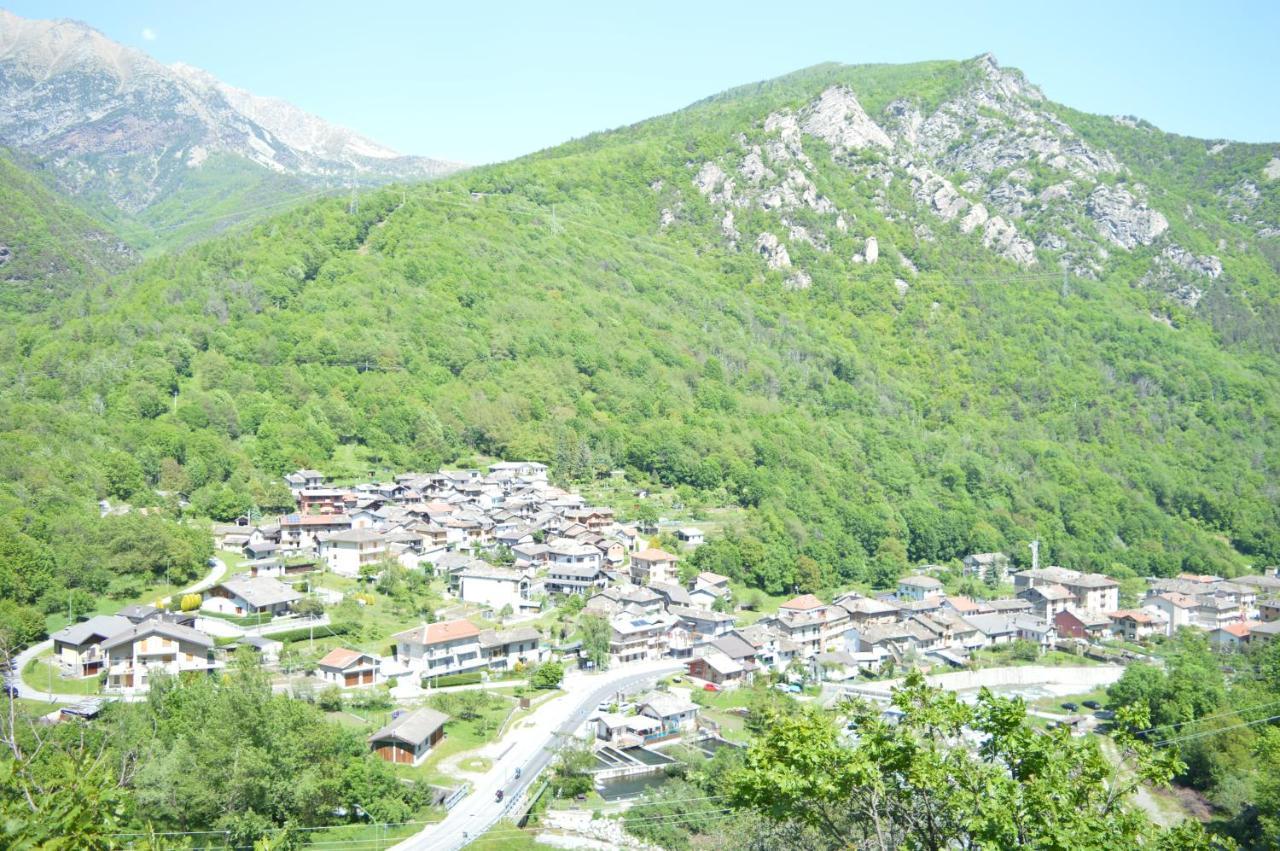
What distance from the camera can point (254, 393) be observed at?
2147 inches

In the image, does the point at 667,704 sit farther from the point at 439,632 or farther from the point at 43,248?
the point at 43,248

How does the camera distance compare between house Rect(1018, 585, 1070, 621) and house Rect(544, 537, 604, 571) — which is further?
house Rect(1018, 585, 1070, 621)

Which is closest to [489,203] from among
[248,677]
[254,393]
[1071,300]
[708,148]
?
[708,148]

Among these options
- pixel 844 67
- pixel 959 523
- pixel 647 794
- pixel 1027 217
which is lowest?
pixel 959 523

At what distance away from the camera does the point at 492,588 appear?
123 ft

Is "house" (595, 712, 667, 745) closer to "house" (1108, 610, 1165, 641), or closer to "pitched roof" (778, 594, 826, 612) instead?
"pitched roof" (778, 594, 826, 612)

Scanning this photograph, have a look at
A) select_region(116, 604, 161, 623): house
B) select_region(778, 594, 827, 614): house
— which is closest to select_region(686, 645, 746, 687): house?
select_region(778, 594, 827, 614): house

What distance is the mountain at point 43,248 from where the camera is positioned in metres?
88.9

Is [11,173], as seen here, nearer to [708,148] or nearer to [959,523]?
[708,148]

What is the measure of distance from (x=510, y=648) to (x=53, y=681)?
13.2 metres

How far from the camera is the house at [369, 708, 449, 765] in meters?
23.7

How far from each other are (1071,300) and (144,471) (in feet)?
318

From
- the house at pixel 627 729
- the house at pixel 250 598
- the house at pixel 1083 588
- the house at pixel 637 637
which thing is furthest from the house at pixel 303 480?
the house at pixel 1083 588

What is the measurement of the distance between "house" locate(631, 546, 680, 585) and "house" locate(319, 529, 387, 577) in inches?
437
